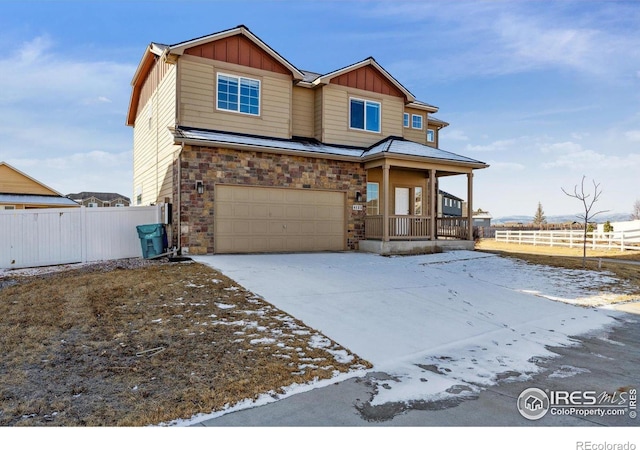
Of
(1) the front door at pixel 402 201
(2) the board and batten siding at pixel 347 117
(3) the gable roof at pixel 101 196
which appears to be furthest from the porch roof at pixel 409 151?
(3) the gable roof at pixel 101 196

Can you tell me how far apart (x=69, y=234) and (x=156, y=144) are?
14.7 feet

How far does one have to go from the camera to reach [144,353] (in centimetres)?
463

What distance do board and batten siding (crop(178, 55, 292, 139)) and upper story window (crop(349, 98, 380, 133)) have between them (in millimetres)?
2758

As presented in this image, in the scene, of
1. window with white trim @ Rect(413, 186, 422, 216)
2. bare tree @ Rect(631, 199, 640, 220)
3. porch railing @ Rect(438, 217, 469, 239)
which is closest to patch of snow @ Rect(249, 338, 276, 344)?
porch railing @ Rect(438, 217, 469, 239)

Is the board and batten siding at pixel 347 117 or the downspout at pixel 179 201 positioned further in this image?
the board and batten siding at pixel 347 117

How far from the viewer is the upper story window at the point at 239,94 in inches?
506

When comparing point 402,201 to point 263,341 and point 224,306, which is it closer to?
point 224,306

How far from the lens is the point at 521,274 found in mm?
11086

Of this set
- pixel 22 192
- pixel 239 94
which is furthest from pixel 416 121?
pixel 22 192

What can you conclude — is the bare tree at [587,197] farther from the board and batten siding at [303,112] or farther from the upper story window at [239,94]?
the upper story window at [239,94]

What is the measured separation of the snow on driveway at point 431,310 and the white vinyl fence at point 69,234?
10.6 ft

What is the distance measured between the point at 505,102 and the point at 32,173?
1142 inches

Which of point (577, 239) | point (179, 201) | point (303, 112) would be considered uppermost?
point (303, 112)

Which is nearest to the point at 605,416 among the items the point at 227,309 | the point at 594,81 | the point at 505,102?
the point at 227,309
